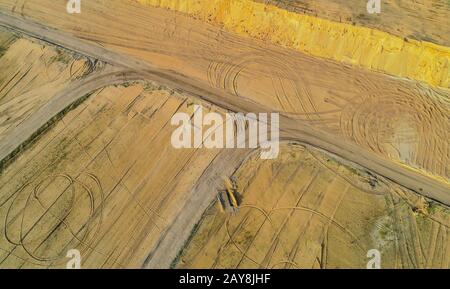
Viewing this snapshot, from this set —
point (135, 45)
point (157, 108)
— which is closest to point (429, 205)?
point (157, 108)

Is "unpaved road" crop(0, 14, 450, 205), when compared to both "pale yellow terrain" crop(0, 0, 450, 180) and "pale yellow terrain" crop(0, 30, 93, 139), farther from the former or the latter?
"pale yellow terrain" crop(0, 30, 93, 139)

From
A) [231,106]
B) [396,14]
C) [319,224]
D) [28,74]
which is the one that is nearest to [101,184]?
[231,106]

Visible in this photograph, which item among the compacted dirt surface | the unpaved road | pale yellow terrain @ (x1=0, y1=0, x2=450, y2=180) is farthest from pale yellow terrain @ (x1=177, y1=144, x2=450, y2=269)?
pale yellow terrain @ (x1=0, y1=0, x2=450, y2=180)

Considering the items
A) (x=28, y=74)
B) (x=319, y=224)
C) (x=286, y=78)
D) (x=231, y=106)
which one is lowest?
(x=319, y=224)

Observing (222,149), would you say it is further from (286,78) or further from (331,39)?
(331,39)

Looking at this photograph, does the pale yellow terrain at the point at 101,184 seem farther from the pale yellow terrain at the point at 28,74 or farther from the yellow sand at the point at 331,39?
the yellow sand at the point at 331,39

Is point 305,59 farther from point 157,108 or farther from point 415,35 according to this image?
point 157,108
